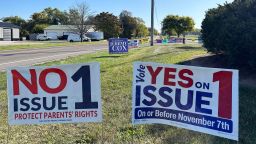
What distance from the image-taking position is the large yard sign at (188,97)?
4.88m

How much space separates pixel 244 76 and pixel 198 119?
6580mm

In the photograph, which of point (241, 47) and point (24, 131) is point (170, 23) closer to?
point (241, 47)

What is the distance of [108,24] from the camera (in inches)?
3698

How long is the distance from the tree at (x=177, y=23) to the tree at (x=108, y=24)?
72.1ft

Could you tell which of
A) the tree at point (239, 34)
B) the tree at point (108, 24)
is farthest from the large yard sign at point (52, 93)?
the tree at point (108, 24)

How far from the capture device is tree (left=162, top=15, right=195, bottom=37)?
69500 mm

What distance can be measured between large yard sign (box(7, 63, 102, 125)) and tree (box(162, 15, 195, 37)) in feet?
213

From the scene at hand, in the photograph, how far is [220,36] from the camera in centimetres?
1190

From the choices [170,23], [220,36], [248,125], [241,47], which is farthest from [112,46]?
[170,23]

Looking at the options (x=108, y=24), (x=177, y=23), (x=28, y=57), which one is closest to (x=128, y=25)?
(x=108, y=24)

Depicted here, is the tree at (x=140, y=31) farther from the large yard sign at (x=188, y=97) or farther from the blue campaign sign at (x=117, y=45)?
the large yard sign at (x=188, y=97)

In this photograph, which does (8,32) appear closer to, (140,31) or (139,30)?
(139,30)

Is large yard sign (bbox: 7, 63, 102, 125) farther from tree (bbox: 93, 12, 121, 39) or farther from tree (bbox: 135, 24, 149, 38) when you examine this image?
tree (bbox: 135, 24, 149, 38)

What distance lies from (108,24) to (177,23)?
27.5m
